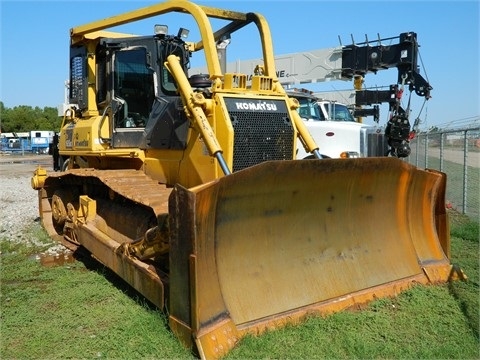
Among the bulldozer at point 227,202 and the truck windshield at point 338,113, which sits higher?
the truck windshield at point 338,113

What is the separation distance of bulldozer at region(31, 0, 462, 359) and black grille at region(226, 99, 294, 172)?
1 centimetres

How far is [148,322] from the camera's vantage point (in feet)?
13.4

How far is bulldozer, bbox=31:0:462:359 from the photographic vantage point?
3736 mm

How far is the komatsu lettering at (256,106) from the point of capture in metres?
4.73

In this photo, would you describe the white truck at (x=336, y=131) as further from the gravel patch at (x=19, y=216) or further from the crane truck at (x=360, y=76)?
the gravel patch at (x=19, y=216)

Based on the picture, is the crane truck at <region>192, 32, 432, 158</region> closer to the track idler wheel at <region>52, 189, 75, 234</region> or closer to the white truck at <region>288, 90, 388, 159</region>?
the white truck at <region>288, 90, 388, 159</region>

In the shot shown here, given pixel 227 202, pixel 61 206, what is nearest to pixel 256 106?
pixel 227 202

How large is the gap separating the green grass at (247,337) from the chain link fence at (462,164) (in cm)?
476

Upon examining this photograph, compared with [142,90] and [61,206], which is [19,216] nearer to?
[61,206]

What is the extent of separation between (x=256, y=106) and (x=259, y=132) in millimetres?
252

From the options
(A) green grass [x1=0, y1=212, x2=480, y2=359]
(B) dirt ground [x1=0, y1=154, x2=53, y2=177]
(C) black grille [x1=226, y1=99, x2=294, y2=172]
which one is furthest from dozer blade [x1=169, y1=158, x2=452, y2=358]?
(B) dirt ground [x1=0, y1=154, x2=53, y2=177]

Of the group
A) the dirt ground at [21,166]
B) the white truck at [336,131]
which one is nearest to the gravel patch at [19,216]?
the white truck at [336,131]

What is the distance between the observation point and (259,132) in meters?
4.84

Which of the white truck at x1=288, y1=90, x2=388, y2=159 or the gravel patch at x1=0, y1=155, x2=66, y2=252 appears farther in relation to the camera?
the white truck at x1=288, y1=90, x2=388, y2=159
